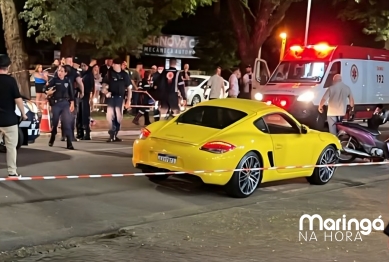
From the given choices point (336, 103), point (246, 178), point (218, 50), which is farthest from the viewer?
point (218, 50)

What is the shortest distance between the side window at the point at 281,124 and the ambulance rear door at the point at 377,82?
470 inches

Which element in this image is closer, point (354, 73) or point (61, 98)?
point (61, 98)

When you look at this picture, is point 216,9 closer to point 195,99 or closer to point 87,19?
point 195,99

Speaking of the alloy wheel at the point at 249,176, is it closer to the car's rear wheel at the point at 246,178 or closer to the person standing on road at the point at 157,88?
the car's rear wheel at the point at 246,178

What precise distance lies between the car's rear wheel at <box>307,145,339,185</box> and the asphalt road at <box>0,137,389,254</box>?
159 mm

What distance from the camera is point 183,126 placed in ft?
32.9

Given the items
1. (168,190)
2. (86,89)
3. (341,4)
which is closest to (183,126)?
(168,190)

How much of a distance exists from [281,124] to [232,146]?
67.9 inches

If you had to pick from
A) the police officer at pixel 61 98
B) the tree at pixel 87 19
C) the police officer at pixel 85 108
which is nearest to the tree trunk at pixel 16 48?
the tree at pixel 87 19

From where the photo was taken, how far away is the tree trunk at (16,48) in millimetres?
20766

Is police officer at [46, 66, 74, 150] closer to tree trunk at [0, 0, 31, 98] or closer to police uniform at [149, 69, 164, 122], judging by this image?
police uniform at [149, 69, 164, 122]

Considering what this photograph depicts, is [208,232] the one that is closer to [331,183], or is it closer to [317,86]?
[331,183]

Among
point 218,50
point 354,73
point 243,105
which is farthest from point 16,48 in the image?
point 218,50

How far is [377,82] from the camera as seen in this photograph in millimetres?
22344
